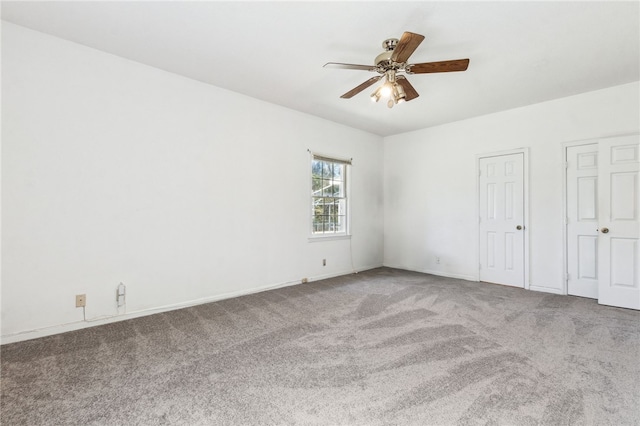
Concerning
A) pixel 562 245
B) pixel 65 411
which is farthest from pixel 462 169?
pixel 65 411

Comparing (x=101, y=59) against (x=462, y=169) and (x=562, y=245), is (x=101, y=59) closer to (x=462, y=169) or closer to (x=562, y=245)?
(x=462, y=169)

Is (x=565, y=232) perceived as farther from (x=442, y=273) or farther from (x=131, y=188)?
(x=131, y=188)

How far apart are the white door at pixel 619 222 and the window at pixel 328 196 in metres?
3.50

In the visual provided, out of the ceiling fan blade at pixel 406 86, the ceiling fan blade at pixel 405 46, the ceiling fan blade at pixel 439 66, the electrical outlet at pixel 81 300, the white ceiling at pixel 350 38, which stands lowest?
the electrical outlet at pixel 81 300

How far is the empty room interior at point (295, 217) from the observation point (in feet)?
6.43

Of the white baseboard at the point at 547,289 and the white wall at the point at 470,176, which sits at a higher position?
the white wall at the point at 470,176

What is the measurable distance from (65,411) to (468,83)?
4.60 meters

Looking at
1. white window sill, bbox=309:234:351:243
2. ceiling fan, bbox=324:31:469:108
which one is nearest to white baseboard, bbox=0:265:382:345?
white window sill, bbox=309:234:351:243

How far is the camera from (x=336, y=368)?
2.17m

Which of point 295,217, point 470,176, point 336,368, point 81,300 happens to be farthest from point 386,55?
point 81,300

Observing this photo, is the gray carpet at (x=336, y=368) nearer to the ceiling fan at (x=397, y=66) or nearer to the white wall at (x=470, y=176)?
the white wall at (x=470, y=176)

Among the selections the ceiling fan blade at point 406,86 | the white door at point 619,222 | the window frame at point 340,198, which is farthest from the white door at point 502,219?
the ceiling fan blade at point 406,86

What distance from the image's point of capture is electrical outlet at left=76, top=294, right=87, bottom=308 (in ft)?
9.32

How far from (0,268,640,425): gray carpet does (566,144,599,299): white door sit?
591mm
